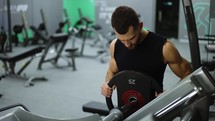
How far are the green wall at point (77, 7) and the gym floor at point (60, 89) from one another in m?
3.08

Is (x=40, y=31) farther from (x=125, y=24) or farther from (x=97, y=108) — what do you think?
(x=125, y=24)

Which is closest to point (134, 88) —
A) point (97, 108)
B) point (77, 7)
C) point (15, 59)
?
point (97, 108)

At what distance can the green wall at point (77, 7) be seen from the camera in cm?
895

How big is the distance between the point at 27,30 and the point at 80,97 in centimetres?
454

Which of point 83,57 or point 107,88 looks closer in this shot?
point 107,88

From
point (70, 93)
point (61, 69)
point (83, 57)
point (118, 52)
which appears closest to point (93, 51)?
point (83, 57)

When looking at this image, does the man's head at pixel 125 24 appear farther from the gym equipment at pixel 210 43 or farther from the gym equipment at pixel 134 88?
the gym equipment at pixel 210 43

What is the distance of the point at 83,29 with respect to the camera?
23.1ft

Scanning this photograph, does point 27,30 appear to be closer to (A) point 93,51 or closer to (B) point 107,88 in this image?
(A) point 93,51

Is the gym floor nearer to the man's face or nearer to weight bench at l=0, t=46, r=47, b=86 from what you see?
weight bench at l=0, t=46, r=47, b=86

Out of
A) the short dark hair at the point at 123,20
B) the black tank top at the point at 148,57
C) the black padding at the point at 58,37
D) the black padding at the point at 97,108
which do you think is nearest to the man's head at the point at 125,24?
the short dark hair at the point at 123,20

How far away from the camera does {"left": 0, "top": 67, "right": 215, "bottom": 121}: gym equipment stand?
106cm

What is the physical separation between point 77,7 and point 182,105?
27.3 ft

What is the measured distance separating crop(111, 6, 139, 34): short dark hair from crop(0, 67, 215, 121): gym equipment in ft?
1.59
